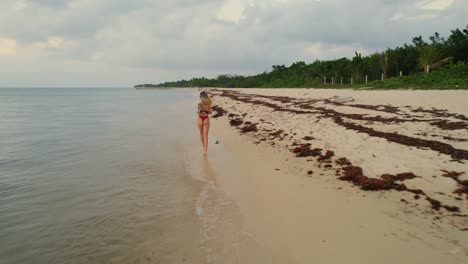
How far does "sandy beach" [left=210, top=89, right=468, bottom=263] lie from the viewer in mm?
3035

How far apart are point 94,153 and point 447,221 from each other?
8.91 meters

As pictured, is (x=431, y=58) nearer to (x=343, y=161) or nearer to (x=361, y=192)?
(x=343, y=161)

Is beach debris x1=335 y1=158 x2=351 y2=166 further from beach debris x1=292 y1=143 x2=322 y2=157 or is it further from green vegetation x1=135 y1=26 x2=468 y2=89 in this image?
green vegetation x1=135 y1=26 x2=468 y2=89

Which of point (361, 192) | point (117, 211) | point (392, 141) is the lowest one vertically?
point (117, 211)

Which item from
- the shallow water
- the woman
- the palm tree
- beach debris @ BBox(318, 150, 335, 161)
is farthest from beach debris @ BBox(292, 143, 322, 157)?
the palm tree

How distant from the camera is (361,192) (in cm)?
450

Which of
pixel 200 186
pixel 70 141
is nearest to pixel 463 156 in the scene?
pixel 200 186

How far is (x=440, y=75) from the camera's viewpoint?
2173cm

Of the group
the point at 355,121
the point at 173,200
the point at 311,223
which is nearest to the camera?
the point at 311,223

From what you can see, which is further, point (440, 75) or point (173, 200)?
point (440, 75)

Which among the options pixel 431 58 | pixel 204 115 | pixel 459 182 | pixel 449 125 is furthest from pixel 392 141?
pixel 431 58

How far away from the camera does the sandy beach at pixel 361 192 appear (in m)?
3.04

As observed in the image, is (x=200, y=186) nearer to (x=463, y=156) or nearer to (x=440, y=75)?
(x=463, y=156)

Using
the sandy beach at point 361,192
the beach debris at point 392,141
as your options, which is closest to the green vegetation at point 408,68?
the beach debris at point 392,141
